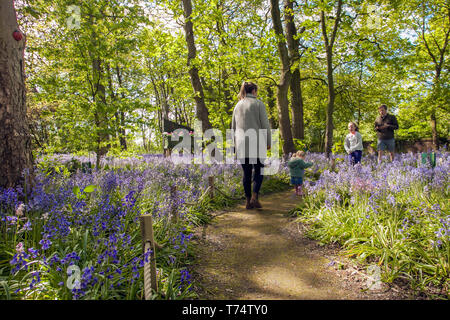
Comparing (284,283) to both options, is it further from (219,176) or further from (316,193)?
(219,176)

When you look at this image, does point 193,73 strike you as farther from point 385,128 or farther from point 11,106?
point 385,128

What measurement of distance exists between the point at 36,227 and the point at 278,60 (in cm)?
892

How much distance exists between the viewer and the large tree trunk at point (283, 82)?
8.49 m

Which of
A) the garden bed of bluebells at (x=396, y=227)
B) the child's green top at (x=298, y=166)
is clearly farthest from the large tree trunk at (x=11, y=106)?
the child's green top at (x=298, y=166)

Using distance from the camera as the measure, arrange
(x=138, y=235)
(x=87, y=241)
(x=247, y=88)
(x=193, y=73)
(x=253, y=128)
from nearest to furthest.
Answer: (x=87, y=241) < (x=138, y=235) < (x=253, y=128) < (x=247, y=88) < (x=193, y=73)

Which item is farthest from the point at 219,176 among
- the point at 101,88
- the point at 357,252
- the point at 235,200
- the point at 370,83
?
the point at 370,83

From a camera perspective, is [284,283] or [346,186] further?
[346,186]

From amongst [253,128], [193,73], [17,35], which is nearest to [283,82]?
[193,73]

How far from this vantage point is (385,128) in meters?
8.65

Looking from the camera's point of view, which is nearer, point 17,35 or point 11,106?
Result: point 11,106

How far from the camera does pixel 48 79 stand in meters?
5.16

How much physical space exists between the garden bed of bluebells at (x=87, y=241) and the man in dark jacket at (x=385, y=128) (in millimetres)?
6899

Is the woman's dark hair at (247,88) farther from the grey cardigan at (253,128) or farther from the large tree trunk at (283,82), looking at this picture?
the large tree trunk at (283,82)

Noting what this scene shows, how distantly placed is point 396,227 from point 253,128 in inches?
107
